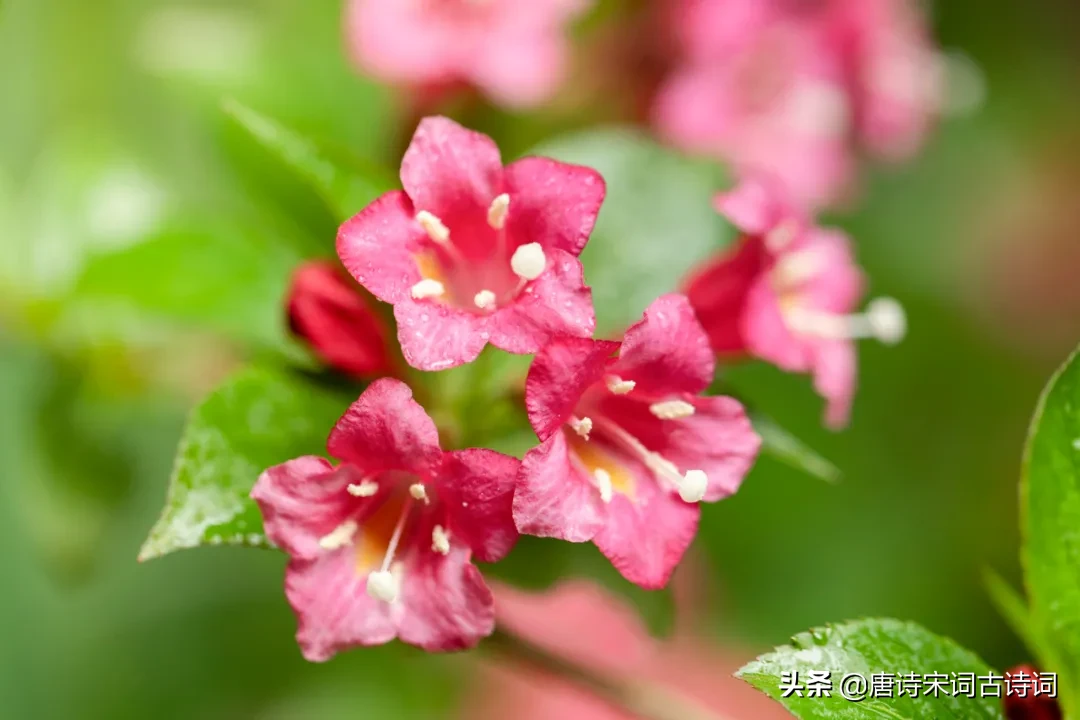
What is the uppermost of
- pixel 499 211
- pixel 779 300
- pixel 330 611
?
pixel 779 300

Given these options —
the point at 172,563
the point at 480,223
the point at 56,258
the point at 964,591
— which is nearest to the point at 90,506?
the point at 56,258

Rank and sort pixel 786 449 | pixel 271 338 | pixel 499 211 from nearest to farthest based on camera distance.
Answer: pixel 499 211 < pixel 786 449 < pixel 271 338

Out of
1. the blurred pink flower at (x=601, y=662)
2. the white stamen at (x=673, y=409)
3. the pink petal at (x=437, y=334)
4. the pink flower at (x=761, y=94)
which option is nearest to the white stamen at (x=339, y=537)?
the pink petal at (x=437, y=334)

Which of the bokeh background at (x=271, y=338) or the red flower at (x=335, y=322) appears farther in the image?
the bokeh background at (x=271, y=338)

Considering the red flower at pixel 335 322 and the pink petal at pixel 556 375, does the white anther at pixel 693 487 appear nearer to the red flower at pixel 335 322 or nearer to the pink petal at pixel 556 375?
the pink petal at pixel 556 375

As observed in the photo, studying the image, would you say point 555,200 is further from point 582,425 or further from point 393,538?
point 393,538

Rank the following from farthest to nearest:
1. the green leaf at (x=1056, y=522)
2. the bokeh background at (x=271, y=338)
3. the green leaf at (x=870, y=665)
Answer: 1. the bokeh background at (x=271, y=338)
2. the green leaf at (x=1056, y=522)
3. the green leaf at (x=870, y=665)

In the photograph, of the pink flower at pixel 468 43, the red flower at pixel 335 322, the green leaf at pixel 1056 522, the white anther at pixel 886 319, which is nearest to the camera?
the green leaf at pixel 1056 522

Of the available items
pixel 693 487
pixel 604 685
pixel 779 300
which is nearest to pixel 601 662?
pixel 604 685
